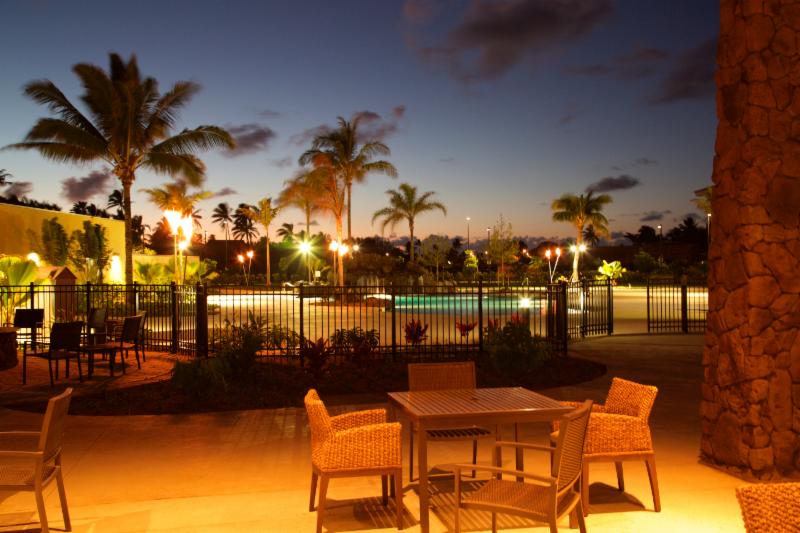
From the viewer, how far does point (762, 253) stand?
225 inches

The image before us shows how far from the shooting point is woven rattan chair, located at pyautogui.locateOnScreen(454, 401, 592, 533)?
3.92 meters

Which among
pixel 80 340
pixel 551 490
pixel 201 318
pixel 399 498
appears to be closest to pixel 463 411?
pixel 399 498

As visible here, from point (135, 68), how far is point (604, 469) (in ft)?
67.8

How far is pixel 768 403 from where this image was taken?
5680mm

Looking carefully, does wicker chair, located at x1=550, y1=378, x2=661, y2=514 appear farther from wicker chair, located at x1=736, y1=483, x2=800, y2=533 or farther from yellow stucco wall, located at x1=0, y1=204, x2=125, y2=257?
yellow stucco wall, located at x1=0, y1=204, x2=125, y2=257

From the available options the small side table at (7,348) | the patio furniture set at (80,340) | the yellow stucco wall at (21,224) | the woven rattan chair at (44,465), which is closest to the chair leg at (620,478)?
the woven rattan chair at (44,465)

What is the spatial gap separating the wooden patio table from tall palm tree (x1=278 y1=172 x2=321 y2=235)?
3128cm

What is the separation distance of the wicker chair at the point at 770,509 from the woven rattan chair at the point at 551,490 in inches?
54.7

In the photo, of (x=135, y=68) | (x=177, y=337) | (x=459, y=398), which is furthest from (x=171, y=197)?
(x=459, y=398)

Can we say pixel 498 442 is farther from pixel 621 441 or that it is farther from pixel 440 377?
pixel 440 377

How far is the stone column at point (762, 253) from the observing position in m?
5.70

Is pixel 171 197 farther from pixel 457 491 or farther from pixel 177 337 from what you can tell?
pixel 457 491

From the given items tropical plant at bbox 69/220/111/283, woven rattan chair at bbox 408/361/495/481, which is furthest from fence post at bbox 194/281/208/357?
tropical plant at bbox 69/220/111/283

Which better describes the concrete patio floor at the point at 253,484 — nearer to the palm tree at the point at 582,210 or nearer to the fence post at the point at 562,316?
the fence post at the point at 562,316
